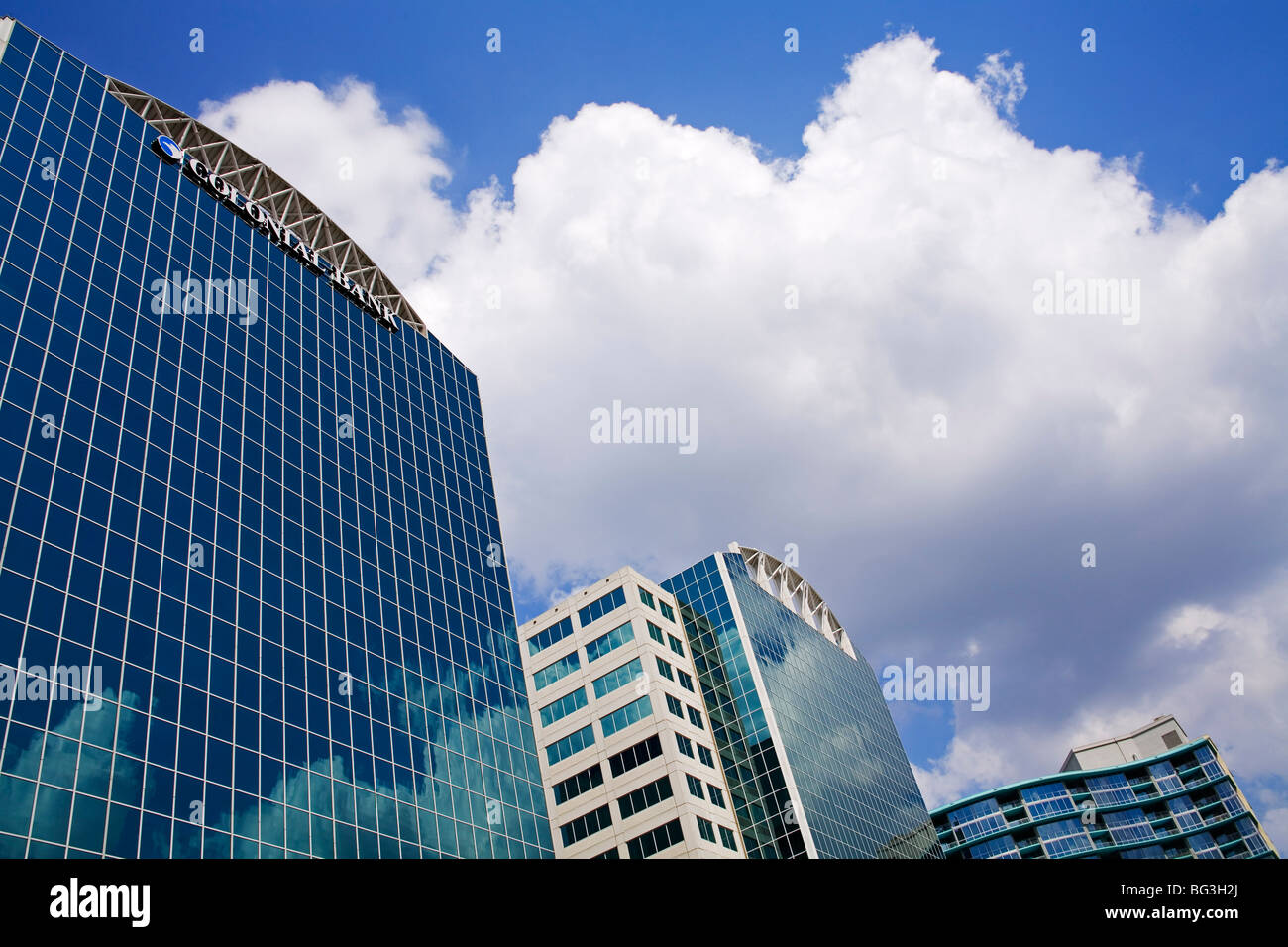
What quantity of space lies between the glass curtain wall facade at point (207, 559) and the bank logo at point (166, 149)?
3.10ft

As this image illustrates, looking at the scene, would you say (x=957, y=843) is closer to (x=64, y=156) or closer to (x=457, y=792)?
(x=457, y=792)

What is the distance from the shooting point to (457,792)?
157 ft

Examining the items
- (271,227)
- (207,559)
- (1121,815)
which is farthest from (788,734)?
(1121,815)

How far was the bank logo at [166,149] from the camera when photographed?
183ft

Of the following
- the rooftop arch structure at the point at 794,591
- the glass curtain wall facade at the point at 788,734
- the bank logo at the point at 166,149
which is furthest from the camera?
the rooftop arch structure at the point at 794,591

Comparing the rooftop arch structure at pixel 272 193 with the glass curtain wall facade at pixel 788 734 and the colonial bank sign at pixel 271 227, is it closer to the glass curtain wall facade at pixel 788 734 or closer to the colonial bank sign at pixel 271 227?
the colonial bank sign at pixel 271 227

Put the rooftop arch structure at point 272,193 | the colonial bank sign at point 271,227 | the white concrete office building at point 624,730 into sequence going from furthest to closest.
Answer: the white concrete office building at point 624,730
the rooftop arch structure at point 272,193
the colonial bank sign at point 271,227

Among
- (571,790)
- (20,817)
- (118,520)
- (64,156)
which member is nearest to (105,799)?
(20,817)

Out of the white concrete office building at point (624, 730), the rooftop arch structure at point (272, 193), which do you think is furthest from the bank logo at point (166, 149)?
the white concrete office building at point (624, 730)

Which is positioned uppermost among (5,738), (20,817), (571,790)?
(571,790)

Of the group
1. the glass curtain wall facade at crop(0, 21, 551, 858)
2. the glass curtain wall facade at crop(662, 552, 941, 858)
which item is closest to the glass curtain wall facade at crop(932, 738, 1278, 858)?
the glass curtain wall facade at crop(662, 552, 941, 858)

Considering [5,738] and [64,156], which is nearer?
[5,738]

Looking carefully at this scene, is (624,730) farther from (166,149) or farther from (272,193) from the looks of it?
(166,149)
